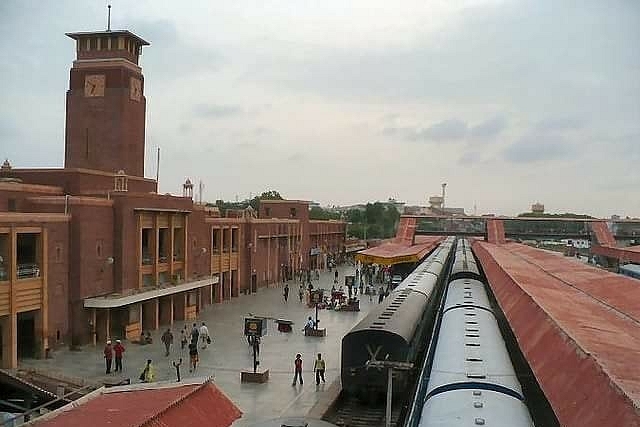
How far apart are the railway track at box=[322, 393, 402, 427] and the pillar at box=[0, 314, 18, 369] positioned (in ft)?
34.0

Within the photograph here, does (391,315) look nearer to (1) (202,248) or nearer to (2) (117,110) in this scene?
(1) (202,248)

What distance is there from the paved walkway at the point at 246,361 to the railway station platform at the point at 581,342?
5.78 meters

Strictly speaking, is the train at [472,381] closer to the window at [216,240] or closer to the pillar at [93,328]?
the pillar at [93,328]

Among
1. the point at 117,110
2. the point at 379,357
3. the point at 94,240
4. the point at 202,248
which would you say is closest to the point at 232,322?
the point at 202,248

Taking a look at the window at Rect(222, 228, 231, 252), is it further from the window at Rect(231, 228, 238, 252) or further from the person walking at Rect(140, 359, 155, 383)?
the person walking at Rect(140, 359, 155, 383)

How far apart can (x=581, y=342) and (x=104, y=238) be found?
1956 centimetres

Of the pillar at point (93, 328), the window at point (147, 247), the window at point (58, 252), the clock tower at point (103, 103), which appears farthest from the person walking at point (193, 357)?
the clock tower at point (103, 103)

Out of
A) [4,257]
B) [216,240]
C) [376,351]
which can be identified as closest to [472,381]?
[376,351]

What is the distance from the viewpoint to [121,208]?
2681cm

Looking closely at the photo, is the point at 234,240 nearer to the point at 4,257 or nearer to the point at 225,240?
the point at 225,240

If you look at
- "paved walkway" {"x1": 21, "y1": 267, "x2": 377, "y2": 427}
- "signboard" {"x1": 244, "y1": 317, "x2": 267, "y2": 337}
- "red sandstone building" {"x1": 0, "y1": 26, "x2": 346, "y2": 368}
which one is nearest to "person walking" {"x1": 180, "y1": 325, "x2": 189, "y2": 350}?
"paved walkway" {"x1": 21, "y1": 267, "x2": 377, "y2": 427}

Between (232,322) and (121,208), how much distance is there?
7.84 meters

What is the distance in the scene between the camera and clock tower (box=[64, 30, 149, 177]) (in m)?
36.6

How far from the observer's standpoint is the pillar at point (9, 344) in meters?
20.7
